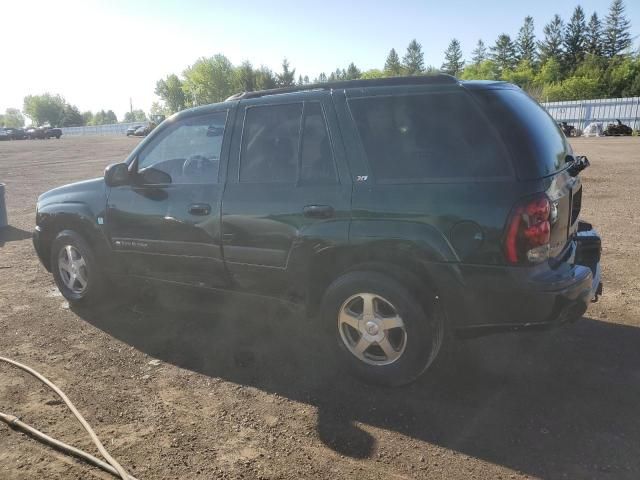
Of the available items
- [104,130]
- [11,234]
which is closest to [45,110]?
[104,130]

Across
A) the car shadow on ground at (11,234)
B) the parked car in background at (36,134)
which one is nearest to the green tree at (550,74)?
the parked car in background at (36,134)

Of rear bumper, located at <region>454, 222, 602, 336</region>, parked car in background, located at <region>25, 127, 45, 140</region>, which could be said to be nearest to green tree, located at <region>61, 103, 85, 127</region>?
parked car in background, located at <region>25, 127, 45, 140</region>

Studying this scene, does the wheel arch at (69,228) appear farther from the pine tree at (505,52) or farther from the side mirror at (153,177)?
the pine tree at (505,52)

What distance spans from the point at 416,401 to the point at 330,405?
0.55 metres

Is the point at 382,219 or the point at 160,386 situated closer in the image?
the point at 382,219

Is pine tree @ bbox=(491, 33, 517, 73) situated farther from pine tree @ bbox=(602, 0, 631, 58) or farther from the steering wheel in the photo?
the steering wheel

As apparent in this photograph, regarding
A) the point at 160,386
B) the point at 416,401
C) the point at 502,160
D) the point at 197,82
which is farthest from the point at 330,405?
the point at 197,82

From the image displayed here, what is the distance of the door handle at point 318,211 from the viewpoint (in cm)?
346

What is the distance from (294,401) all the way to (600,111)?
49.6 meters

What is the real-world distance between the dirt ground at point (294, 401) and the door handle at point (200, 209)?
0.79 m

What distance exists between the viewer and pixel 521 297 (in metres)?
2.98

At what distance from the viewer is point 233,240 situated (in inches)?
154

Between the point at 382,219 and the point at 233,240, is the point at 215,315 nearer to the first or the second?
the point at 233,240

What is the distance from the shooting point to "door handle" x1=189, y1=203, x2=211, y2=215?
402 centimetres
